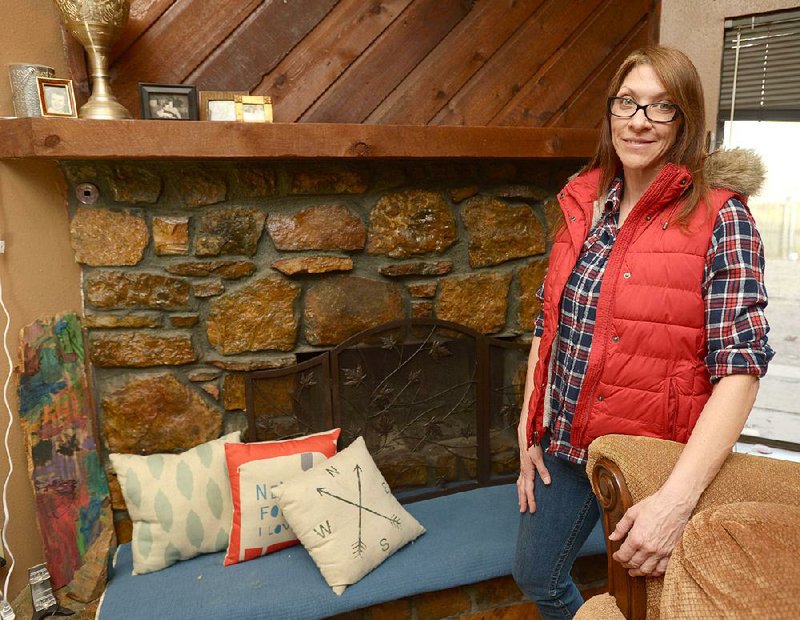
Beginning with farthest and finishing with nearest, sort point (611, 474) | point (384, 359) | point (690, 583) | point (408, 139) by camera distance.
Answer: point (384, 359)
point (408, 139)
point (611, 474)
point (690, 583)

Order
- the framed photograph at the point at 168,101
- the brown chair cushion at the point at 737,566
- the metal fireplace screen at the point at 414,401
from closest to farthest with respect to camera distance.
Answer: the brown chair cushion at the point at 737,566 → the framed photograph at the point at 168,101 → the metal fireplace screen at the point at 414,401

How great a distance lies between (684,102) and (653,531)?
808 millimetres

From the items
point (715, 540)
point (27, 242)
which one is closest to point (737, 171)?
point (715, 540)

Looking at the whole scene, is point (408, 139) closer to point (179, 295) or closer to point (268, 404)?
point (179, 295)

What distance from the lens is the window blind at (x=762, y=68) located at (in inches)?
78.9

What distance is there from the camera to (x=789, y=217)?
2.19 metres

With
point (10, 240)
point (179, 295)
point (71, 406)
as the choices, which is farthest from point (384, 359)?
point (10, 240)

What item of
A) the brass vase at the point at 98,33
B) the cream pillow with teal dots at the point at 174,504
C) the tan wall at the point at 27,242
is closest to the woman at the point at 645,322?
the cream pillow with teal dots at the point at 174,504

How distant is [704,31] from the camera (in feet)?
7.00

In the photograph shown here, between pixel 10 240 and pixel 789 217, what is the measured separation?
255 centimetres

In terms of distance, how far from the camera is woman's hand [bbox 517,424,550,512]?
1425mm

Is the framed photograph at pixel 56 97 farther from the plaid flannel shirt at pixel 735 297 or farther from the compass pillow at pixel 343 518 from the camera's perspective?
the plaid flannel shirt at pixel 735 297

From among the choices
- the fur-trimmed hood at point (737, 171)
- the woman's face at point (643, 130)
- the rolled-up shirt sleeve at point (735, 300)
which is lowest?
the rolled-up shirt sleeve at point (735, 300)

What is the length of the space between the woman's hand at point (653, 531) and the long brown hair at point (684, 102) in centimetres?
53
